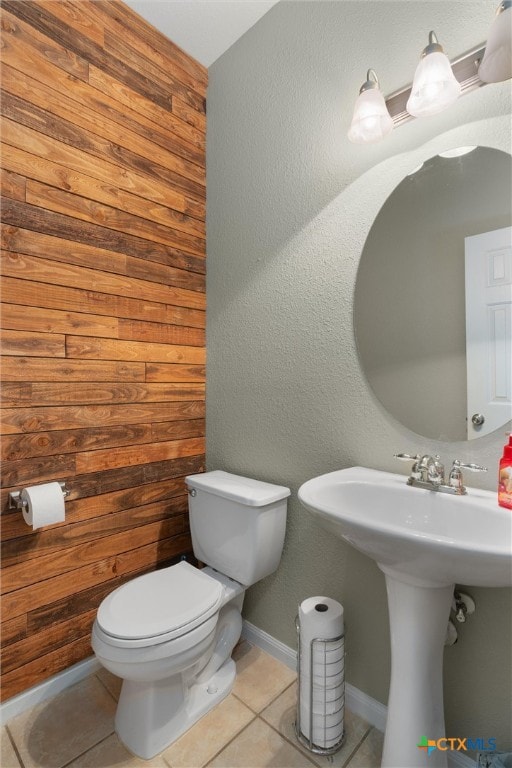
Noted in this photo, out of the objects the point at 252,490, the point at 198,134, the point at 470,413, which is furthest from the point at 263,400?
the point at 198,134

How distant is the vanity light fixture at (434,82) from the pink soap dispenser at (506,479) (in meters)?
0.93

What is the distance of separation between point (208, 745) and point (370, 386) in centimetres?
128

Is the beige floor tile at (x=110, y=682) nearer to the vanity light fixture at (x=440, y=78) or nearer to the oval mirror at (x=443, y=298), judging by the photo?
the oval mirror at (x=443, y=298)

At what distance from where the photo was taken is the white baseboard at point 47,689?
1.35m

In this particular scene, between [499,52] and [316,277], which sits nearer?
[499,52]

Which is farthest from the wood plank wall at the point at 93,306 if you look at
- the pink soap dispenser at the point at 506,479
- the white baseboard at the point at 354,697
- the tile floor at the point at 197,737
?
the pink soap dispenser at the point at 506,479

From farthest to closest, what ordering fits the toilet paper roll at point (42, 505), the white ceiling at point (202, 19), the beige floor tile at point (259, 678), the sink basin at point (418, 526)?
the white ceiling at point (202, 19) → the beige floor tile at point (259, 678) → the toilet paper roll at point (42, 505) → the sink basin at point (418, 526)

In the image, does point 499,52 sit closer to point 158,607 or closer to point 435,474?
point 435,474

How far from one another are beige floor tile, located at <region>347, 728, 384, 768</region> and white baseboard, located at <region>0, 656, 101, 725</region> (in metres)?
1.01

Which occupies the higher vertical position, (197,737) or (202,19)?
(202,19)

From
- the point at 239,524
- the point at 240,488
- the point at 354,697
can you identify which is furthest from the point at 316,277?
the point at 354,697

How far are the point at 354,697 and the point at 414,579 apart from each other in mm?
727

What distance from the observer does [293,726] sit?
4.37 feet

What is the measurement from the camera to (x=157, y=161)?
179 cm
